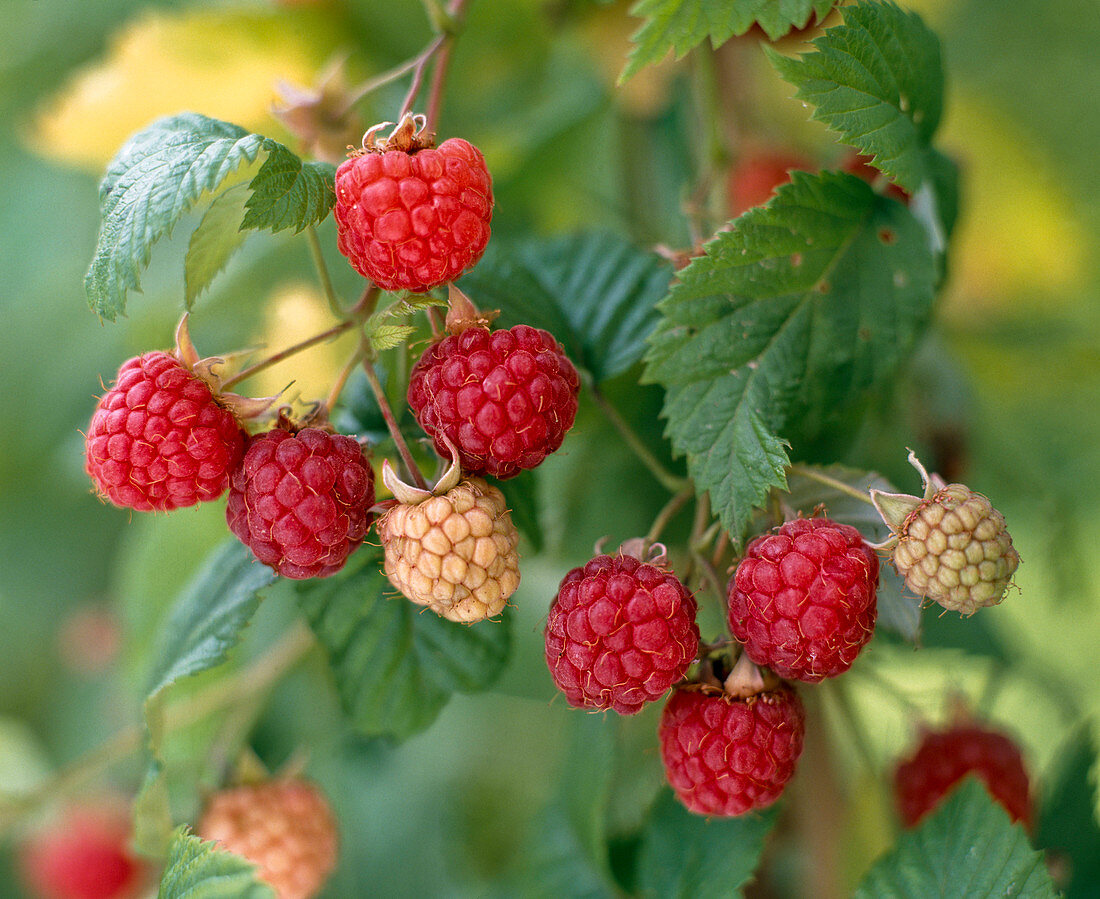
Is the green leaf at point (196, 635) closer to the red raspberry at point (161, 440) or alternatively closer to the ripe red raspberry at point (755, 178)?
the red raspberry at point (161, 440)

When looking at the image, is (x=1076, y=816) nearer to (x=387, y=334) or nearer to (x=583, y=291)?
(x=583, y=291)

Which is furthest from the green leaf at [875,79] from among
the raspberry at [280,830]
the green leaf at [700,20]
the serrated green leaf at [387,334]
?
the raspberry at [280,830]

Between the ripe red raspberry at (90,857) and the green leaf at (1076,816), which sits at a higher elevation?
the green leaf at (1076,816)

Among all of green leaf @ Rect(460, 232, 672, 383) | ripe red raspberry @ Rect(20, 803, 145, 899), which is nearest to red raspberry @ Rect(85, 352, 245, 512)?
green leaf @ Rect(460, 232, 672, 383)

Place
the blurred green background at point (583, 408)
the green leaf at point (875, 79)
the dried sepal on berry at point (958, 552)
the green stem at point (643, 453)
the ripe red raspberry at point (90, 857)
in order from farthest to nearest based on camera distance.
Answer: the ripe red raspberry at point (90, 857) → the blurred green background at point (583, 408) → the green stem at point (643, 453) → the green leaf at point (875, 79) → the dried sepal on berry at point (958, 552)

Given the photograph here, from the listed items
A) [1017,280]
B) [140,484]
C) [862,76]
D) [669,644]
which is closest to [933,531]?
[669,644]

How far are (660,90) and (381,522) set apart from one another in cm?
97

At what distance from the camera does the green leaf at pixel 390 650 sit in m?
0.78

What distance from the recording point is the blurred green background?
1173 mm

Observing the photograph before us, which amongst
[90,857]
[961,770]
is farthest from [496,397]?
[90,857]

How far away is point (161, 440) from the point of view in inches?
25.3

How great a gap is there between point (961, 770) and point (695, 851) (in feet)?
0.91

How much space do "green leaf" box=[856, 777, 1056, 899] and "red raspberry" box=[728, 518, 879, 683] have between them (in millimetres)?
256

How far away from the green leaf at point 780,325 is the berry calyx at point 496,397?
0.10 meters
